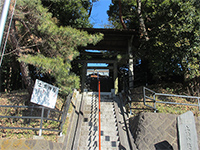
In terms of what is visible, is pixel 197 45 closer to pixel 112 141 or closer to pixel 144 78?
pixel 144 78

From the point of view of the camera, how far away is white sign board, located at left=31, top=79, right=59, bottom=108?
16.6 feet

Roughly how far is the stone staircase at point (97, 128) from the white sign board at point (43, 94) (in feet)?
5.35

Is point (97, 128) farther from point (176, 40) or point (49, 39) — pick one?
point (176, 40)

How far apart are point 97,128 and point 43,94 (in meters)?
2.33

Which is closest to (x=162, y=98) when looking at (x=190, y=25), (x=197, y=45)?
(x=197, y=45)

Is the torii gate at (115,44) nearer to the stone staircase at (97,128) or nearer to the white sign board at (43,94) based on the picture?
the stone staircase at (97,128)

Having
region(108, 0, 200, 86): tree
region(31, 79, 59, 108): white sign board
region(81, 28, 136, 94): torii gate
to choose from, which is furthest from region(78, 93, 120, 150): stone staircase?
region(108, 0, 200, 86): tree

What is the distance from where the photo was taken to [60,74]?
5395 millimetres

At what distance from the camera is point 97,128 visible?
20.4ft

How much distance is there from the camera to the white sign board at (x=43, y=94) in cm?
505

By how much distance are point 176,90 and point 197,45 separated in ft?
7.65

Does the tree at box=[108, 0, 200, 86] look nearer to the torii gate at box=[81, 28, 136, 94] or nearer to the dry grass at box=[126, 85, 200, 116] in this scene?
the dry grass at box=[126, 85, 200, 116]

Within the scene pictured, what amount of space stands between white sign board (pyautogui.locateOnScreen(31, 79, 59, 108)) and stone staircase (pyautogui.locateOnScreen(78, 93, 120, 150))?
1.63 meters

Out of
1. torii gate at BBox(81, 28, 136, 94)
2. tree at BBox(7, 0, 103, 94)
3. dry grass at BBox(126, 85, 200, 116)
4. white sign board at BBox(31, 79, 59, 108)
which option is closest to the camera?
white sign board at BBox(31, 79, 59, 108)
